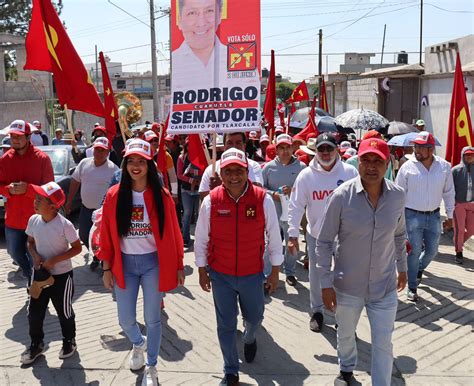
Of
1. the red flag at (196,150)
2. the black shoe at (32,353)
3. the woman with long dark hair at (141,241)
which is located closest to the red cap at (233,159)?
the woman with long dark hair at (141,241)

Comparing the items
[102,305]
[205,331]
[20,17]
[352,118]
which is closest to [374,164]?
[205,331]

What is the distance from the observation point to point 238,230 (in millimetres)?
3795

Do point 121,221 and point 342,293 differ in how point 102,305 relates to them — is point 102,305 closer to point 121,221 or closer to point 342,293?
point 121,221

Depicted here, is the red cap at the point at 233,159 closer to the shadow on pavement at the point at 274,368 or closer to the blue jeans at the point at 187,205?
the shadow on pavement at the point at 274,368

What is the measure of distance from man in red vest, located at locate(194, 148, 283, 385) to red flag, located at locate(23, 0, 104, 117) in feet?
9.89

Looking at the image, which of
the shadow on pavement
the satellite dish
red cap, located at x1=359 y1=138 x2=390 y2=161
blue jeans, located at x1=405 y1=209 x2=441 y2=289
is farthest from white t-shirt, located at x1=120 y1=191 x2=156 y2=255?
the satellite dish

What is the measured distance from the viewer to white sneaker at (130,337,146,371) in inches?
166

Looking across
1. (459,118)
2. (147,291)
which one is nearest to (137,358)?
(147,291)

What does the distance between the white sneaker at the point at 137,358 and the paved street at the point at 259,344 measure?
7 cm

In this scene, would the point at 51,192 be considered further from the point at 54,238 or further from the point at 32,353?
the point at 32,353

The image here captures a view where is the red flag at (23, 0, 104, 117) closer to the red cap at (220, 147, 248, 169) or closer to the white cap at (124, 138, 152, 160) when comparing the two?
the white cap at (124, 138, 152, 160)

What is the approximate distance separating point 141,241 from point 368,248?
5.46ft

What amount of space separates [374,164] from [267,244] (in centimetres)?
110

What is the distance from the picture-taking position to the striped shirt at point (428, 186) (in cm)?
588
